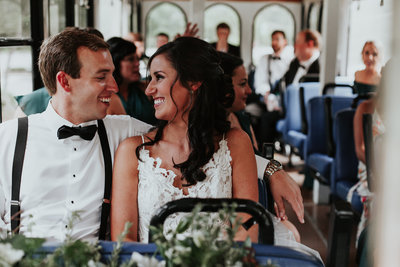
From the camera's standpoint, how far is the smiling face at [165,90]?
1.87m

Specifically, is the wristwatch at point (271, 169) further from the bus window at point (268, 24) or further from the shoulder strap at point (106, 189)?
the bus window at point (268, 24)

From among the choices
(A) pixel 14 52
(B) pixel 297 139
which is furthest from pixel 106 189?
(B) pixel 297 139

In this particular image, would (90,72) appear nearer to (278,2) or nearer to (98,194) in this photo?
(98,194)

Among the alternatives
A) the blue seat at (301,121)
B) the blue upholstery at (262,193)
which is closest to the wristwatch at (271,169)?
the blue upholstery at (262,193)

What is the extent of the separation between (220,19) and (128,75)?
34.8ft

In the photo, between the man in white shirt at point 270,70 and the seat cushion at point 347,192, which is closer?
the seat cushion at point 347,192

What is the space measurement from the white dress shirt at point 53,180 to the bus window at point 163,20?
40.0ft

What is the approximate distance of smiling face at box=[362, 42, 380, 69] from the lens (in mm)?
3993

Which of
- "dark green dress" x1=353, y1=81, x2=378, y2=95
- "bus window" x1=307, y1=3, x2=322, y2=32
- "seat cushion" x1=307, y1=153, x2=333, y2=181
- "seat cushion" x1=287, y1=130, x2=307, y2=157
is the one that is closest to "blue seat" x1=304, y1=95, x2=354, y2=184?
"seat cushion" x1=307, y1=153, x2=333, y2=181

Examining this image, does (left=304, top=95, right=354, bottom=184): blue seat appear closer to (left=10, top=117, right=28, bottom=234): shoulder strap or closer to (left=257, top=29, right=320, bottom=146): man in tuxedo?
(left=257, top=29, right=320, bottom=146): man in tuxedo

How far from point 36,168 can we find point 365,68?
310cm

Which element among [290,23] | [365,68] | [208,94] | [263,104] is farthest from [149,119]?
[290,23]

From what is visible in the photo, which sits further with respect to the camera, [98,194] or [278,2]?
[278,2]

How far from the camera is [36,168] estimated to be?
181 cm
